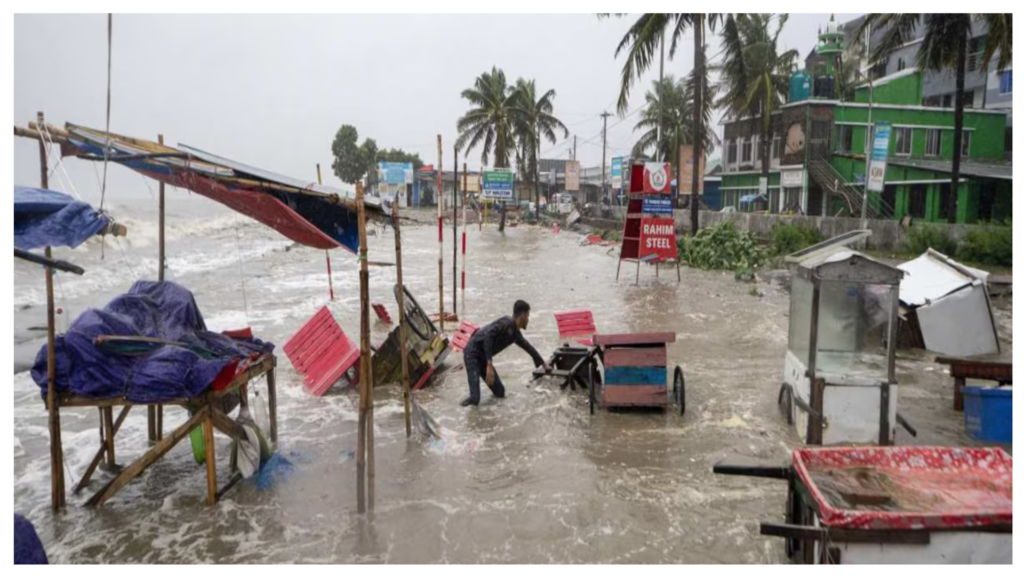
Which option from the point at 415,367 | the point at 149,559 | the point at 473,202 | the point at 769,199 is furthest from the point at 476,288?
the point at 473,202

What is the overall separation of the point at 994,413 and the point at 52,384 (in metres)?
8.61

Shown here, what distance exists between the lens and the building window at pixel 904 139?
1298 inches

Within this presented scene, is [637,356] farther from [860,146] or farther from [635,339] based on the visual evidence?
[860,146]

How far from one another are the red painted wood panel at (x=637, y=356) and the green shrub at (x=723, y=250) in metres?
14.8

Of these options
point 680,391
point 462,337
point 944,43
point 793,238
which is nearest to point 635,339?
point 680,391

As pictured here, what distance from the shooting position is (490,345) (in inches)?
323

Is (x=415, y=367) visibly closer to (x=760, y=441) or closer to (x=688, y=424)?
(x=688, y=424)

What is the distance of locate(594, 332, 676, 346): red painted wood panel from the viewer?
24.0ft

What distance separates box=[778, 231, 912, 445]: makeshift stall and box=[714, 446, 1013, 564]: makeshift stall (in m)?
2.06

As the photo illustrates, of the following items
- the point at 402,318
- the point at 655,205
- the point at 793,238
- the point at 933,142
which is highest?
the point at 933,142

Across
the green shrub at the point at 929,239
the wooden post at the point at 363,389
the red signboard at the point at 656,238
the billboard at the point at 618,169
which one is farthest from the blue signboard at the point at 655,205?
the billboard at the point at 618,169

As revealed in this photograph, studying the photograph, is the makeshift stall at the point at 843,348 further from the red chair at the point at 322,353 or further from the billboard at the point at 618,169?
the billboard at the point at 618,169

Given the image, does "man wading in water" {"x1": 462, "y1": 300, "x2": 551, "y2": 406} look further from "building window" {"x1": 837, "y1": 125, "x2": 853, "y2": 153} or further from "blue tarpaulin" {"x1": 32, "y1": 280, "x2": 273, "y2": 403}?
"building window" {"x1": 837, "y1": 125, "x2": 853, "y2": 153}

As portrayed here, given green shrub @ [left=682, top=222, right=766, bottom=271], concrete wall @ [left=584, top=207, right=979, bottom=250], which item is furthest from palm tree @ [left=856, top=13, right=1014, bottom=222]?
green shrub @ [left=682, top=222, right=766, bottom=271]
